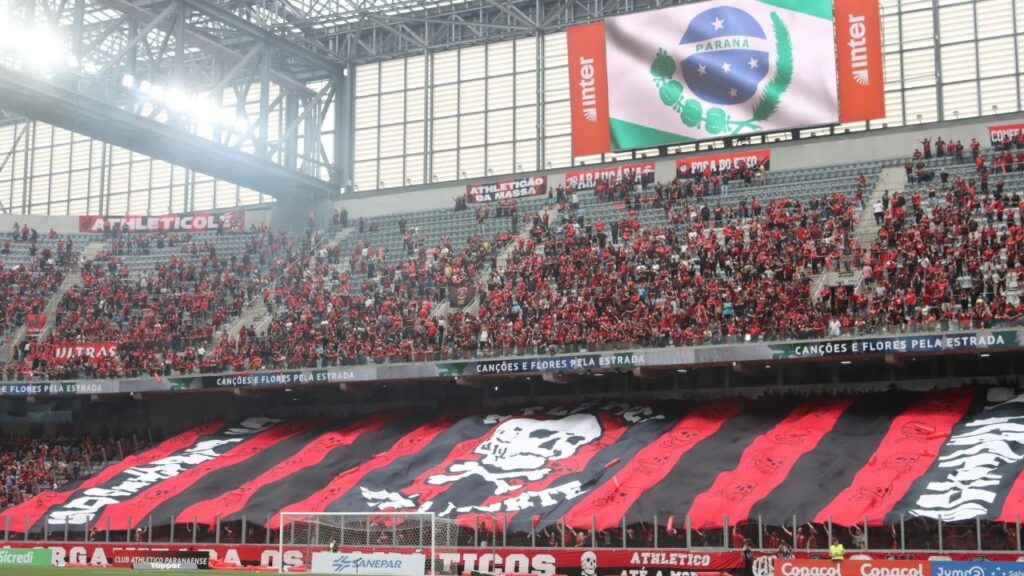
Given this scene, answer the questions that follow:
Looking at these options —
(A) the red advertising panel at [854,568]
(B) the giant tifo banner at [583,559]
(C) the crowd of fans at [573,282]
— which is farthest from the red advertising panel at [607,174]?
(A) the red advertising panel at [854,568]

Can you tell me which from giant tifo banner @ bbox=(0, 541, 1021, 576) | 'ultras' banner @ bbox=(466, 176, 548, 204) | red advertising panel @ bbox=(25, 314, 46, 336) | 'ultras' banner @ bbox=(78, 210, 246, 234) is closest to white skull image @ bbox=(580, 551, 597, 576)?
giant tifo banner @ bbox=(0, 541, 1021, 576)

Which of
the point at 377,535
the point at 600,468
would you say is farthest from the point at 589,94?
the point at 377,535

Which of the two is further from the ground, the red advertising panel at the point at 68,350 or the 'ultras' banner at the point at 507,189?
the 'ultras' banner at the point at 507,189

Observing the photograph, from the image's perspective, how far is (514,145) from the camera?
235ft

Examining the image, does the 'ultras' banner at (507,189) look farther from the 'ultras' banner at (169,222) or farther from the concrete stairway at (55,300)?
the concrete stairway at (55,300)

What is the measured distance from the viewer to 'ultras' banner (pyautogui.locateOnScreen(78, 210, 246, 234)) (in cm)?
7412

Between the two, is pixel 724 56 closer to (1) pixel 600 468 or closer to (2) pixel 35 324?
(1) pixel 600 468

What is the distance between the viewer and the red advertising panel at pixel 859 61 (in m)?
58.6

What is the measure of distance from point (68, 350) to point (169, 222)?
1432 centimetres

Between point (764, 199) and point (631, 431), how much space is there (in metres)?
15.6

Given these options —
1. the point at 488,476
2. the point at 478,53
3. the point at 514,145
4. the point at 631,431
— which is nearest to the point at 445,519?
the point at 488,476

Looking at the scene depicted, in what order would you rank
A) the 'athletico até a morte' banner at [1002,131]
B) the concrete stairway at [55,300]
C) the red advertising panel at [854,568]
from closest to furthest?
1. the red advertising panel at [854,568]
2. the 'athletico até a morte' banner at [1002,131]
3. the concrete stairway at [55,300]

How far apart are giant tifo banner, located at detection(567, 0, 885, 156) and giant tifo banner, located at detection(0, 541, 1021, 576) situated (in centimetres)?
2777

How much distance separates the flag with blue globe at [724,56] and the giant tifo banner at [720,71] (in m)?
0.05
